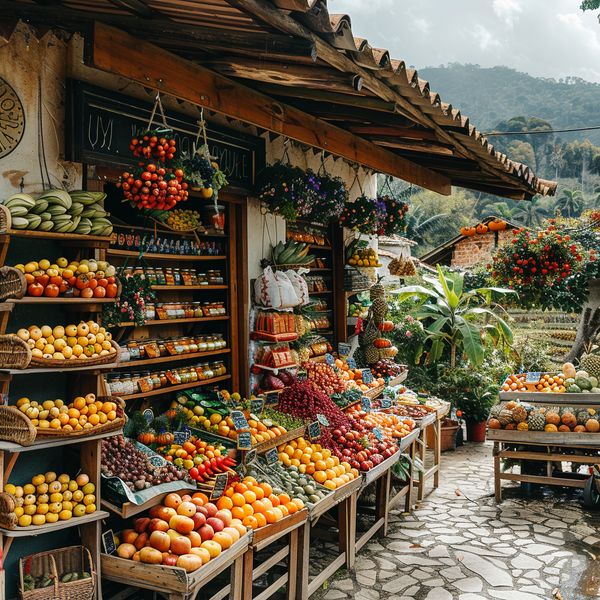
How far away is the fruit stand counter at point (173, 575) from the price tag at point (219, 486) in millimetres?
431

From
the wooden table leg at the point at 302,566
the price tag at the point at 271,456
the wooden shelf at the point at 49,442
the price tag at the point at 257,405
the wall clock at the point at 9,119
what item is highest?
the wall clock at the point at 9,119

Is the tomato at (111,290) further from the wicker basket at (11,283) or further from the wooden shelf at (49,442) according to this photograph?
the wooden shelf at (49,442)

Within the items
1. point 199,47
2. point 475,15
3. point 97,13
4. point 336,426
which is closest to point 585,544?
point 336,426

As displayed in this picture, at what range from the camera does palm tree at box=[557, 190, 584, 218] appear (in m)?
44.6

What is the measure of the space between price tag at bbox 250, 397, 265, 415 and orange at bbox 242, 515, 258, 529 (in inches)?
55.1

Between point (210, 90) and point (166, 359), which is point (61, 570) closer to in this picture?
point (166, 359)

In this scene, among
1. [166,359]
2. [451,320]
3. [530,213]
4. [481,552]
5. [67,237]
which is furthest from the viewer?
[530,213]

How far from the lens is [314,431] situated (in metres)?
5.49

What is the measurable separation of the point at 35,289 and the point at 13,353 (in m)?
0.35

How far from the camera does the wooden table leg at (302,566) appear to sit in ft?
14.3

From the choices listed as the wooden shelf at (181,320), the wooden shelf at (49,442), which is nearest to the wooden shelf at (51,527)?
the wooden shelf at (49,442)

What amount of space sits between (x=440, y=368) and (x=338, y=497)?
18.3 ft

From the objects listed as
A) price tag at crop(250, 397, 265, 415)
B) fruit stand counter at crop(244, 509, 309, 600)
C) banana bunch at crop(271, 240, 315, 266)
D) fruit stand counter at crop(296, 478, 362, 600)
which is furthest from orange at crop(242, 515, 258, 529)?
banana bunch at crop(271, 240, 315, 266)

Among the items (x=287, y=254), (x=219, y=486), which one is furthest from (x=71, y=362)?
(x=287, y=254)
